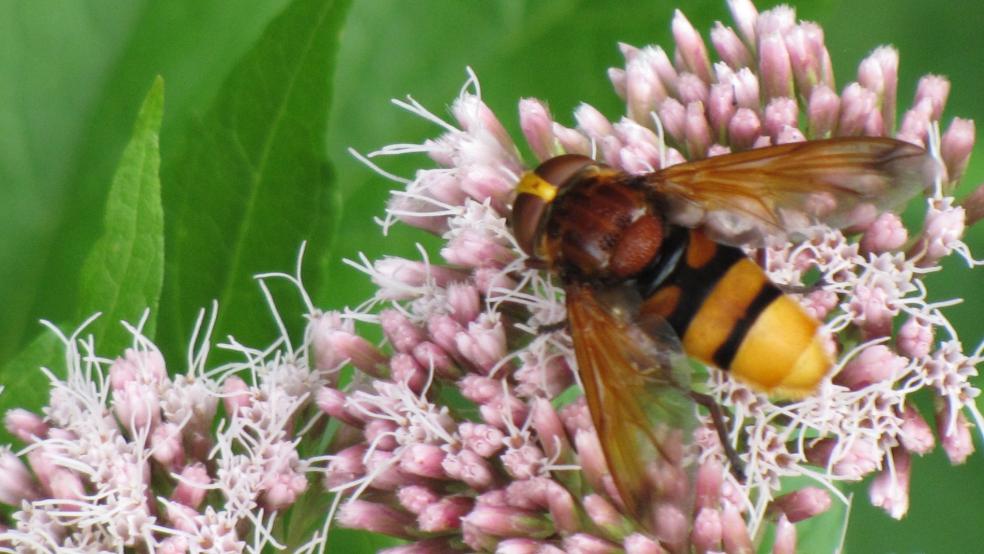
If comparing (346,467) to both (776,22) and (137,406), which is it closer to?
(137,406)

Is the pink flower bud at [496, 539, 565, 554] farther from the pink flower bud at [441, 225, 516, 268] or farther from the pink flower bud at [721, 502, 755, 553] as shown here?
the pink flower bud at [441, 225, 516, 268]

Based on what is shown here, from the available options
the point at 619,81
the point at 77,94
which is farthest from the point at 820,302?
the point at 77,94

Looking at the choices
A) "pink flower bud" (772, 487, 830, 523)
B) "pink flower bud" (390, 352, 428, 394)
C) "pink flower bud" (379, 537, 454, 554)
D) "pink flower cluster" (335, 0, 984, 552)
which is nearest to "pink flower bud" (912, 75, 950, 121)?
"pink flower cluster" (335, 0, 984, 552)

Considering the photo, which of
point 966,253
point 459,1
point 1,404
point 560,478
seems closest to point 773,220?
point 966,253

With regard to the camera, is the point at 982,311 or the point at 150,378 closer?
the point at 150,378

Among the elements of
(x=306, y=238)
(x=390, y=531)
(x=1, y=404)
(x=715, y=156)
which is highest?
(x=715, y=156)

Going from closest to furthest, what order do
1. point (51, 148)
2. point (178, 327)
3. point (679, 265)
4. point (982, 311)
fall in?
point (679, 265), point (178, 327), point (51, 148), point (982, 311)

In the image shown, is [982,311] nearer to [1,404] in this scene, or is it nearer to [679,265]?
[679,265]
